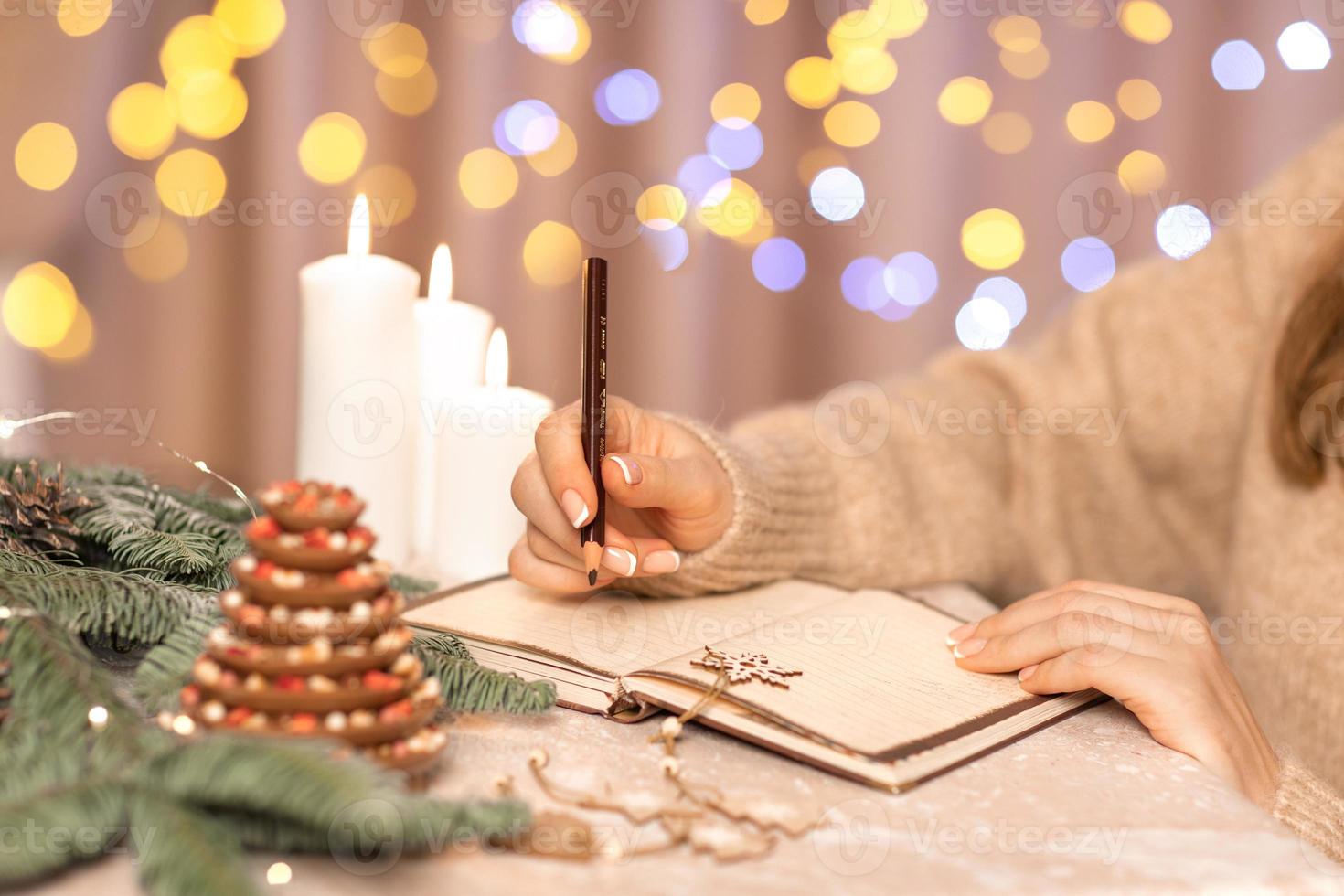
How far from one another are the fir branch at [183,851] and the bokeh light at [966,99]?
193cm

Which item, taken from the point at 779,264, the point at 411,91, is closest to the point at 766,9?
the point at 779,264

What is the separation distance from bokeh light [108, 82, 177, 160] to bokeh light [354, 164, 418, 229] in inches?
12.3

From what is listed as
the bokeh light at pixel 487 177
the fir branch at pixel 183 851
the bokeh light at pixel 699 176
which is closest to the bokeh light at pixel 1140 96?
the bokeh light at pixel 699 176

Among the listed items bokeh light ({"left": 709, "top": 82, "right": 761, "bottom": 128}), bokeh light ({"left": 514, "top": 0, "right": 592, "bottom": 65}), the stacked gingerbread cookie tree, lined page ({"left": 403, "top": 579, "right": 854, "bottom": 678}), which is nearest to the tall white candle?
lined page ({"left": 403, "top": 579, "right": 854, "bottom": 678})

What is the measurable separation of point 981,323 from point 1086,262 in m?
0.24

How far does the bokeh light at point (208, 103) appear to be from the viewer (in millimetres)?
1710

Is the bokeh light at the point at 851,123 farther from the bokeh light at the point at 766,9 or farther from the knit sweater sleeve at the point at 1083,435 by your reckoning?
the knit sweater sleeve at the point at 1083,435

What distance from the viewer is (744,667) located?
549mm

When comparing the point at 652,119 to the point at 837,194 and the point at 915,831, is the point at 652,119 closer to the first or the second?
the point at 837,194

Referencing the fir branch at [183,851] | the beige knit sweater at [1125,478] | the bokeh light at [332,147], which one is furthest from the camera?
the bokeh light at [332,147]

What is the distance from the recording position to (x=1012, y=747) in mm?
524

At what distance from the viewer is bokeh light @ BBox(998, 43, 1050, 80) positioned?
195 centimetres

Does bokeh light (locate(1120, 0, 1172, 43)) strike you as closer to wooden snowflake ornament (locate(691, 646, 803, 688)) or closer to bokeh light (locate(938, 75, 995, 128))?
bokeh light (locate(938, 75, 995, 128))

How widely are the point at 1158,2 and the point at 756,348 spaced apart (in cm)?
98
